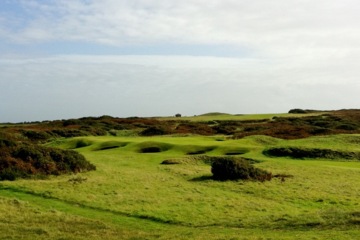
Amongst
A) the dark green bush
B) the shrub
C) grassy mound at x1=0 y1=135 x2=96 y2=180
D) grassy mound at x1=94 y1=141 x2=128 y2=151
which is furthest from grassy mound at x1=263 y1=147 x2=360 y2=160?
the dark green bush

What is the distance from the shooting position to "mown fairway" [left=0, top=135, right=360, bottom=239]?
57.4 ft

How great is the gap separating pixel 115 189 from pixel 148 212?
5.36 meters

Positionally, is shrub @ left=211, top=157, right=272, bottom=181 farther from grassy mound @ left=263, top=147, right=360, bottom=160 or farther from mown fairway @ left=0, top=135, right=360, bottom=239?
grassy mound @ left=263, top=147, right=360, bottom=160

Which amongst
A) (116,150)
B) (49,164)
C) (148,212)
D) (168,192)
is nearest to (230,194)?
(168,192)

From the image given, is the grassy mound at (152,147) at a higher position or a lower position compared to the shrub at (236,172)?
higher

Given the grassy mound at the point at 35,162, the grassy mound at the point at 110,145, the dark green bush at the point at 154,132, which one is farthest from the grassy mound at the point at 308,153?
the dark green bush at the point at 154,132

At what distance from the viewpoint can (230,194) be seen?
2605 cm

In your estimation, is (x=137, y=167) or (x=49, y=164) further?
(x=137, y=167)

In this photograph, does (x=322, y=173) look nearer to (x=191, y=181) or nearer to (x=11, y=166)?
(x=191, y=181)

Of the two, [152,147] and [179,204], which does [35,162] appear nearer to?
[179,204]

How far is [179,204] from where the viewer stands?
23.0 m

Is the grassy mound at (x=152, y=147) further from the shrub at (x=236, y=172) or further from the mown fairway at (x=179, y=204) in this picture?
the shrub at (x=236, y=172)

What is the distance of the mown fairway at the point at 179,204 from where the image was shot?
57.4ft

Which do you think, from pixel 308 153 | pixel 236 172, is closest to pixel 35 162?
pixel 236 172
